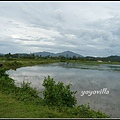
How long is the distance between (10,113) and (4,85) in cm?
662

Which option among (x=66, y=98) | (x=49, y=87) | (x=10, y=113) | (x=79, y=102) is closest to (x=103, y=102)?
(x=79, y=102)

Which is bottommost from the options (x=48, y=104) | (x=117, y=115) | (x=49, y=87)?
(x=117, y=115)

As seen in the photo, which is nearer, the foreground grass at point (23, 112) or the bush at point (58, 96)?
the foreground grass at point (23, 112)

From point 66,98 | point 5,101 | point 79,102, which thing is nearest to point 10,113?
point 5,101

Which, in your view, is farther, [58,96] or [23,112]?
[58,96]

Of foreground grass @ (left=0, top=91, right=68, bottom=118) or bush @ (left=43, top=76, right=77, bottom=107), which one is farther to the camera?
bush @ (left=43, top=76, right=77, bottom=107)

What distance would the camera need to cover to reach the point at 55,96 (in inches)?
321

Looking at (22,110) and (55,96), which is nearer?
(22,110)

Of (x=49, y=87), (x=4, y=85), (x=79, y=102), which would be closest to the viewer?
(x=49, y=87)

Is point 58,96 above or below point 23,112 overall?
above

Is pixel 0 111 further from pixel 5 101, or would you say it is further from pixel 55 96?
pixel 55 96

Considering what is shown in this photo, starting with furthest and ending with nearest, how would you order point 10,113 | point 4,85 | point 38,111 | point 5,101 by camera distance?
point 4,85 < point 5,101 < point 38,111 < point 10,113

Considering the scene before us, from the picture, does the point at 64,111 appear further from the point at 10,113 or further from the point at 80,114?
the point at 10,113

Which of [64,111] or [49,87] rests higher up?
[49,87]
